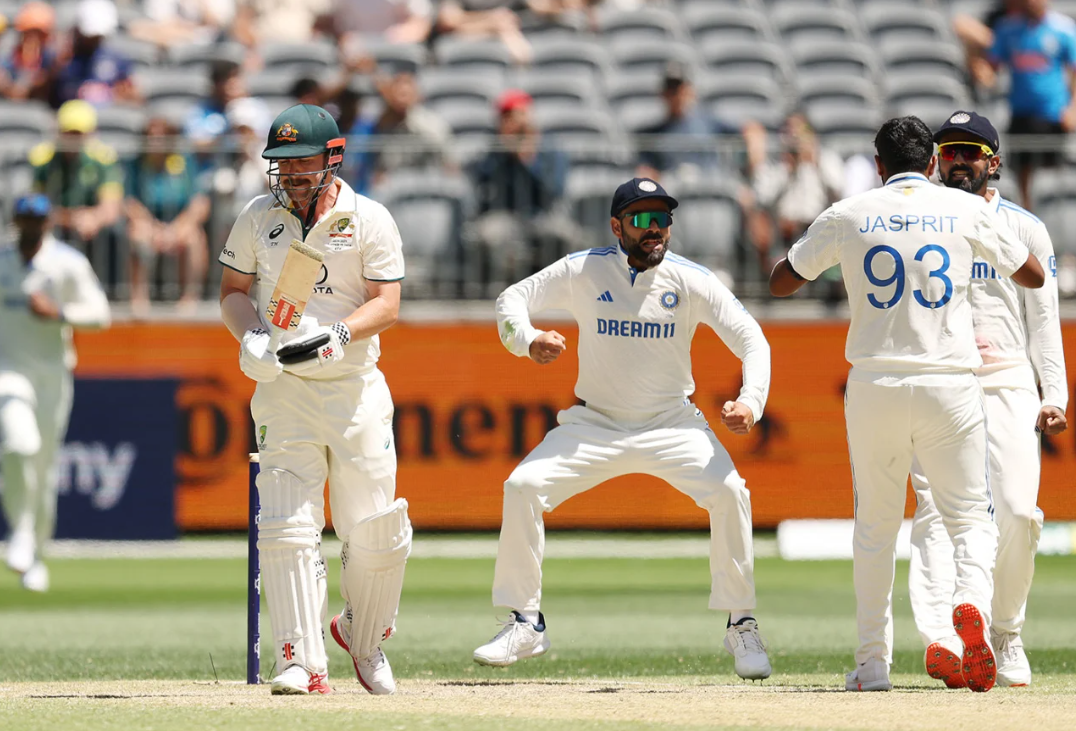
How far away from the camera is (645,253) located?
803 centimetres

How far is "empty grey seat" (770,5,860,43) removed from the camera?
63.2 feet

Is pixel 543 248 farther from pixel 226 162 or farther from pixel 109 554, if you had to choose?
pixel 109 554

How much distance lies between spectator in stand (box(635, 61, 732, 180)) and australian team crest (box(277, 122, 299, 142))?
27.2 ft

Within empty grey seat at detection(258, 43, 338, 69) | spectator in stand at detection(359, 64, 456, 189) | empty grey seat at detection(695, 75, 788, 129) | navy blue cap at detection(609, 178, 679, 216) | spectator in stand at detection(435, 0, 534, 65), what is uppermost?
spectator in stand at detection(435, 0, 534, 65)

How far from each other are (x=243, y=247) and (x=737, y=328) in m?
2.32

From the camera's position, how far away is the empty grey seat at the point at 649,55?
60.5ft

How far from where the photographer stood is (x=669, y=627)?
10.3 metres

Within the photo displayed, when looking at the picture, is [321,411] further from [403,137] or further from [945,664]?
[403,137]

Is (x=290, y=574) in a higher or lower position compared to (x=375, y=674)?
higher

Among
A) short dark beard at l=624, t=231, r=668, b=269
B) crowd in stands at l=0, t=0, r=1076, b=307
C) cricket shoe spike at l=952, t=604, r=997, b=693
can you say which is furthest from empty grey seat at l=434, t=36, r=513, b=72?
cricket shoe spike at l=952, t=604, r=997, b=693

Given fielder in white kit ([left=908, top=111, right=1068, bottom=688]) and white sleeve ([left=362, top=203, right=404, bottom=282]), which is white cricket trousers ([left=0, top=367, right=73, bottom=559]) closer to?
white sleeve ([left=362, top=203, right=404, bottom=282])

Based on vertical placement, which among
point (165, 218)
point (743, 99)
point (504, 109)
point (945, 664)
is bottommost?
point (945, 664)

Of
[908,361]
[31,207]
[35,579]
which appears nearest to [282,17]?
[31,207]

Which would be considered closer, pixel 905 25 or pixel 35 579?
pixel 35 579
